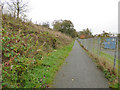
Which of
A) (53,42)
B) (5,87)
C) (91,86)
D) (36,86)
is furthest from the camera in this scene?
(53,42)

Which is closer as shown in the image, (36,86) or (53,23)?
(36,86)

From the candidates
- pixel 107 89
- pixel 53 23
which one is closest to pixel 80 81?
pixel 107 89

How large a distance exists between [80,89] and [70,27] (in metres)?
33.9

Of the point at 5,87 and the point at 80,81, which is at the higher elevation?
the point at 5,87

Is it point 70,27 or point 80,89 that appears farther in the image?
point 70,27

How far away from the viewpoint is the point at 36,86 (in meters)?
2.16

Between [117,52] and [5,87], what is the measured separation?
159 inches

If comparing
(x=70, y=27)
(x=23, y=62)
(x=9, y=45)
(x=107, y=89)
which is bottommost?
(x=107, y=89)

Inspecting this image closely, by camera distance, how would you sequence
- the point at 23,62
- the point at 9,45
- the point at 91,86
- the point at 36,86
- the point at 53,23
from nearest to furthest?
the point at 36,86 < the point at 91,86 < the point at 23,62 < the point at 9,45 < the point at 53,23

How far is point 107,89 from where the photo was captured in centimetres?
225

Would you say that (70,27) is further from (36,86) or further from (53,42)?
(36,86)

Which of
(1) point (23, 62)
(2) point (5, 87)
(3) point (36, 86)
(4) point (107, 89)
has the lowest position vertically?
(4) point (107, 89)

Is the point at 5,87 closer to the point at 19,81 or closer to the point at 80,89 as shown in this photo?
the point at 19,81

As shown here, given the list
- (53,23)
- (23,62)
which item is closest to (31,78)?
(23,62)
